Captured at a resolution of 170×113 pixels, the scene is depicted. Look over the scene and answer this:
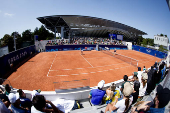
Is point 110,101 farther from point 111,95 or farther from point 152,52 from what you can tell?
point 152,52

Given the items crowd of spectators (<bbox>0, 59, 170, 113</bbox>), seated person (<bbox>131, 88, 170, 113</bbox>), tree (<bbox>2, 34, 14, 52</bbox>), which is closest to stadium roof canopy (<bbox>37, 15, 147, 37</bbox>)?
tree (<bbox>2, 34, 14, 52</bbox>)

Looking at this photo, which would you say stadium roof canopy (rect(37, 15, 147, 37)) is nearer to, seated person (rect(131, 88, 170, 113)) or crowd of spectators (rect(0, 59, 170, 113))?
crowd of spectators (rect(0, 59, 170, 113))

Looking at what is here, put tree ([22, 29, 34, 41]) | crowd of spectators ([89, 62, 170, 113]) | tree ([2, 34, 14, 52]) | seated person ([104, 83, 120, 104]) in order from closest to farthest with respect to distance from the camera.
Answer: crowd of spectators ([89, 62, 170, 113]) < seated person ([104, 83, 120, 104]) < tree ([2, 34, 14, 52]) < tree ([22, 29, 34, 41])

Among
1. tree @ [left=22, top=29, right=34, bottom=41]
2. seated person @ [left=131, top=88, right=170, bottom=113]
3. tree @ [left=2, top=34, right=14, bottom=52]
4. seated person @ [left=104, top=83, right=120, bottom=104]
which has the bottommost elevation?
seated person @ [left=104, top=83, right=120, bottom=104]

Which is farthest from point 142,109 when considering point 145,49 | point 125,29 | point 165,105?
point 125,29

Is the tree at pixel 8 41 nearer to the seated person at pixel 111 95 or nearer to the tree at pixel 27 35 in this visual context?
the tree at pixel 27 35

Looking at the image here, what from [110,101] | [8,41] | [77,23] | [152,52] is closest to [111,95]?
[110,101]

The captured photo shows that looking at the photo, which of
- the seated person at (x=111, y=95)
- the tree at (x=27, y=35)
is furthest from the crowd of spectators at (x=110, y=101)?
the tree at (x=27, y=35)

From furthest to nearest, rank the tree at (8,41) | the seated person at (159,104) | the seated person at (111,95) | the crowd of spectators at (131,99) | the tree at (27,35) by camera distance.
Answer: the tree at (27,35) < the tree at (8,41) < the seated person at (111,95) < the crowd of spectators at (131,99) < the seated person at (159,104)

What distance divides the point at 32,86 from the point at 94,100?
748 centimetres

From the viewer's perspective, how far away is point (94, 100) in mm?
3814

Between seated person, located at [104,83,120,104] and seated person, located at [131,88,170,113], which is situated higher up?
seated person, located at [131,88,170,113]

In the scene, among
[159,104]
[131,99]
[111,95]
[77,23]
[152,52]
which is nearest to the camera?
[159,104]

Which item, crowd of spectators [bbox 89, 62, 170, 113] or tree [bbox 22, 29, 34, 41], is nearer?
crowd of spectators [bbox 89, 62, 170, 113]
